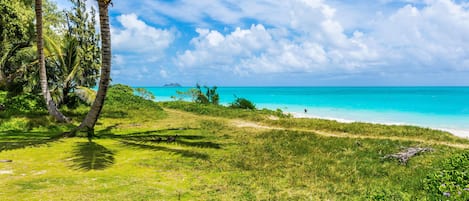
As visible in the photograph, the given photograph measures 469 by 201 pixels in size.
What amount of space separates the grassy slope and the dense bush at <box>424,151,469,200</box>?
26 centimetres

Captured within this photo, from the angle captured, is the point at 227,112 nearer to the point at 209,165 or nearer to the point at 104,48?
the point at 104,48

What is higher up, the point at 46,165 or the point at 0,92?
the point at 0,92

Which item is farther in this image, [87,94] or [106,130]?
[87,94]

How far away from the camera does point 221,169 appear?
756 centimetres

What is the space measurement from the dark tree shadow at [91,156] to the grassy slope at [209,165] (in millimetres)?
25

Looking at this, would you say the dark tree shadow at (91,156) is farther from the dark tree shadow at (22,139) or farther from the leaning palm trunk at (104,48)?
the leaning palm trunk at (104,48)

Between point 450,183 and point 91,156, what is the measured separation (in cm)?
794

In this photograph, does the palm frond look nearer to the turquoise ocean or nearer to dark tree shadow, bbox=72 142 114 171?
dark tree shadow, bbox=72 142 114 171

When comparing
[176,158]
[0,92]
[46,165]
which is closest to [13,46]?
[0,92]

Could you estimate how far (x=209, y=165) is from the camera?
25.8 feet

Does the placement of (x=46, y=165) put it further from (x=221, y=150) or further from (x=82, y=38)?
(x=82, y=38)

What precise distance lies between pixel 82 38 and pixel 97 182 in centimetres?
1904

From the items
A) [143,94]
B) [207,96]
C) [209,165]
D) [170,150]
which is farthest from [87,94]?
[207,96]

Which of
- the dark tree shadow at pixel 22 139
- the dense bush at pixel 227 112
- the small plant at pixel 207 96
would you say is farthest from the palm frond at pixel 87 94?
the small plant at pixel 207 96
